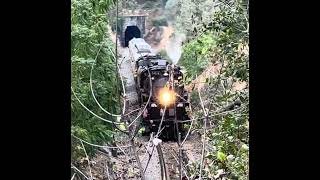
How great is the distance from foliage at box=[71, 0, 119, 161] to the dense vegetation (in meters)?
0.35

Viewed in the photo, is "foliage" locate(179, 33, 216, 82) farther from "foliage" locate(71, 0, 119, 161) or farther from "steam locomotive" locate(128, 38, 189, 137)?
"foliage" locate(71, 0, 119, 161)

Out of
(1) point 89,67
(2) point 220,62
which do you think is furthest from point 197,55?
(1) point 89,67

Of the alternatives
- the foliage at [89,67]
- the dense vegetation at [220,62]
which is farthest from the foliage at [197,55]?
the foliage at [89,67]

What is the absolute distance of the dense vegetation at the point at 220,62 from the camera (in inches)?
71.8

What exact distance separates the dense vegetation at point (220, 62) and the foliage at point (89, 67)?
1.14ft

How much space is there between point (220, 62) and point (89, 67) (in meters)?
0.65

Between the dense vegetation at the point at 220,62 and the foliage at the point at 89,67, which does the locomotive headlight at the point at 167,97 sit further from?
the foliage at the point at 89,67

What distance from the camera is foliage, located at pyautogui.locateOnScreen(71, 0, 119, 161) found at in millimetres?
1606

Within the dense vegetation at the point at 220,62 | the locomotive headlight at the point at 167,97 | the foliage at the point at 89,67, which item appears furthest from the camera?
the locomotive headlight at the point at 167,97
